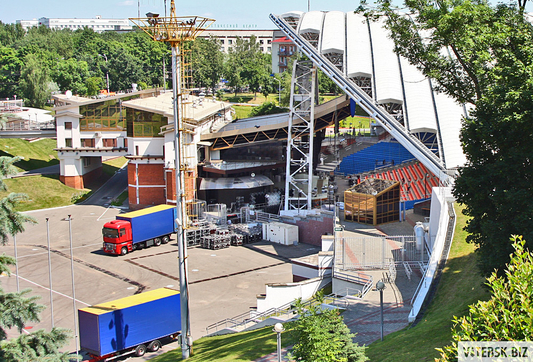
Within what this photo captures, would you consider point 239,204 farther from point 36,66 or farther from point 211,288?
point 36,66

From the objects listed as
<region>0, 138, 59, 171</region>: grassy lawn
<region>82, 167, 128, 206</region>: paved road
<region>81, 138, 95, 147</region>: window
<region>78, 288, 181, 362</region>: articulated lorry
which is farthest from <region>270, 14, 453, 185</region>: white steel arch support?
<region>0, 138, 59, 171</region>: grassy lawn

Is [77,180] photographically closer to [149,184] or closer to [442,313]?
[149,184]

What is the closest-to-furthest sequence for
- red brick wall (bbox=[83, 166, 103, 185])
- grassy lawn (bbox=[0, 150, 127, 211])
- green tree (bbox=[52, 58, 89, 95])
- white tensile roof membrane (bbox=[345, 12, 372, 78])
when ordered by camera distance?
white tensile roof membrane (bbox=[345, 12, 372, 78]) → grassy lawn (bbox=[0, 150, 127, 211]) → red brick wall (bbox=[83, 166, 103, 185]) → green tree (bbox=[52, 58, 89, 95])

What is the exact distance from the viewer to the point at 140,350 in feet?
83.0

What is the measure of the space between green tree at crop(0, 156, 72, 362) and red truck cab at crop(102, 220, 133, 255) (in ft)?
86.1

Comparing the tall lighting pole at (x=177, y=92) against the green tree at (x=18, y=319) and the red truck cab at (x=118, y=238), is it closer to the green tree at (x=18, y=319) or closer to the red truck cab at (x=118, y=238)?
the green tree at (x=18, y=319)

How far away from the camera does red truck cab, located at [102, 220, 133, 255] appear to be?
134 ft

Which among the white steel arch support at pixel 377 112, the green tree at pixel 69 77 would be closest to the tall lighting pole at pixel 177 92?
the white steel arch support at pixel 377 112

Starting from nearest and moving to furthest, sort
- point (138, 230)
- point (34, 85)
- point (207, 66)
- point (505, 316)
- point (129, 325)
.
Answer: point (505, 316), point (129, 325), point (138, 230), point (34, 85), point (207, 66)

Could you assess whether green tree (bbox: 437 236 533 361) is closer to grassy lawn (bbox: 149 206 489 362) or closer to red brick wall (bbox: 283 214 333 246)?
grassy lawn (bbox: 149 206 489 362)

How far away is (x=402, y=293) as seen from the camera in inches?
1020

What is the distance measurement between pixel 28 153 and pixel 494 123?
62.6m

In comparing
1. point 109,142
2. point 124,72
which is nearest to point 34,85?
point 124,72

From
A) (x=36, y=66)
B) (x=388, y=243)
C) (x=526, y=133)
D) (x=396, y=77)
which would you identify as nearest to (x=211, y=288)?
(x=388, y=243)
